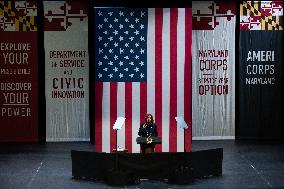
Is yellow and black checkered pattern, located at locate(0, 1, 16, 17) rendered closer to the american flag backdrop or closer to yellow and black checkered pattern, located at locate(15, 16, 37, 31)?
yellow and black checkered pattern, located at locate(15, 16, 37, 31)

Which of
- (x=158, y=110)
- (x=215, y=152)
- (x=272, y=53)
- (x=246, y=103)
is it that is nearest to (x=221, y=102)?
(x=246, y=103)

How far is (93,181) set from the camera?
13.8 metres

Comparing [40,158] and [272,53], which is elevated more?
[272,53]

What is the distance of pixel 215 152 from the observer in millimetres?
14023

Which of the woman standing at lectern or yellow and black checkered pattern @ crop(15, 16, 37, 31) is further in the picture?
yellow and black checkered pattern @ crop(15, 16, 37, 31)

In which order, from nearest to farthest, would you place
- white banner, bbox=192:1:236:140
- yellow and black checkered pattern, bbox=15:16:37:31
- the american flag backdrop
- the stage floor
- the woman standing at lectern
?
the stage floor < the woman standing at lectern < the american flag backdrop < yellow and black checkered pattern, bbox=15:16:37:31 < white banner, bbox=192:1:236:140

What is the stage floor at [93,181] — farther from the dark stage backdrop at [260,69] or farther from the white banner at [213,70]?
the dark stage backdrop at [260,69]

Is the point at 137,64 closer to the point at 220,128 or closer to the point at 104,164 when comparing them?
the point at 104,164

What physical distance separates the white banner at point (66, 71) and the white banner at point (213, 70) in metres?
3.51

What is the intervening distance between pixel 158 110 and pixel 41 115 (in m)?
4.94

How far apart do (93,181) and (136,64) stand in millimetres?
3524

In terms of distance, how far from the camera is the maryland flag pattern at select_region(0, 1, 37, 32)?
18.9 metres

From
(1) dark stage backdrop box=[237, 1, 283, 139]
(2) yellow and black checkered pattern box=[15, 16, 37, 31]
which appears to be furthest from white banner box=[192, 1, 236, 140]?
(2) yellow and black checkered pattern box=[15, 16, 37, 31]

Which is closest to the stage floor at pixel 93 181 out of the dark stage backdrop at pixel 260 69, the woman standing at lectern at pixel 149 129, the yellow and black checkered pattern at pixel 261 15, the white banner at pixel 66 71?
the white banner at pixel 66 71
